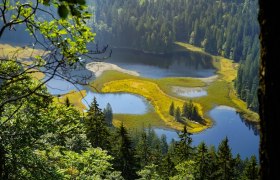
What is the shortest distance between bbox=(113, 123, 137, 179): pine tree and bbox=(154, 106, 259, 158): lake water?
46.6 meters

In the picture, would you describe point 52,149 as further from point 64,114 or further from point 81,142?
point 81,142

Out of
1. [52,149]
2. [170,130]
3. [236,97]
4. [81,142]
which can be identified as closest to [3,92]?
[52,149]

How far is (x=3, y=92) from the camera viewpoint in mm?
18938

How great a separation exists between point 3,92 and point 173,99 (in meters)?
127

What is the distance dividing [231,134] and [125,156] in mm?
58474

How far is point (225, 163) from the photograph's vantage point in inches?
2382

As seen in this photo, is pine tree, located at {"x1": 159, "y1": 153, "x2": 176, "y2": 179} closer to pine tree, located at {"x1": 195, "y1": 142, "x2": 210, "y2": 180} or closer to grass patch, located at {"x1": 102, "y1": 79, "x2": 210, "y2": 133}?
pine tree, located at {"x1": 195, "y1": 142, "x2": 210, "y2": 180}

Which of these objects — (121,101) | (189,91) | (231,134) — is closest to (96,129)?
(231,134)

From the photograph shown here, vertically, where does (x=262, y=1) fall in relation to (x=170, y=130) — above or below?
above

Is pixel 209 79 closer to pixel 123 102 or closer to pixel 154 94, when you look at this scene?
pixel 154 94

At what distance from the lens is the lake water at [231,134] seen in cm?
10662

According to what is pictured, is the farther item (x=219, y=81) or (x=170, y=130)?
(x=219, y=81)

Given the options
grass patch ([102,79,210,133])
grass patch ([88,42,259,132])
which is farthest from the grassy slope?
grass patch ([102,79,210,133])

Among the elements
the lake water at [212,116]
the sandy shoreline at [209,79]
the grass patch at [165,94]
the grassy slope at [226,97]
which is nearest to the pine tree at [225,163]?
the lake water at [212,116]
